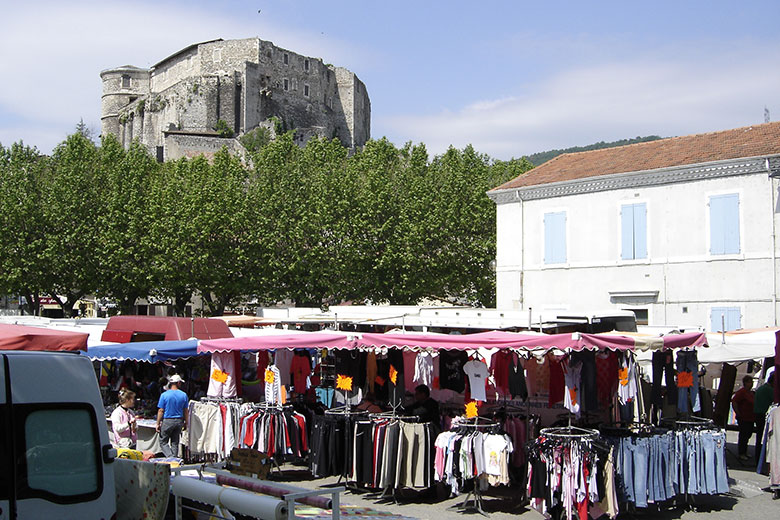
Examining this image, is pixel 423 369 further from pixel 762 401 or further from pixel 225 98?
pixel 225 98

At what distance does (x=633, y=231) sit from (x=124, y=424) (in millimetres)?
15748

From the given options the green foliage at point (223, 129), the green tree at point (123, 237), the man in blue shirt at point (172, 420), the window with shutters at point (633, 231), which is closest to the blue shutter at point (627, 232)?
the window with shutters at point (633, 231)

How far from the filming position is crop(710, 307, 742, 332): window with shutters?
2066cm

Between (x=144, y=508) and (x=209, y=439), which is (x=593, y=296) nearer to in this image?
(x=209, y=439)

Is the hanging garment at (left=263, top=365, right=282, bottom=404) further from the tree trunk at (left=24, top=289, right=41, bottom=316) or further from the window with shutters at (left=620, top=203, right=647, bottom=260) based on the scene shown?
the tree trunk at (left=24, top=289, right=41, bottom=316)

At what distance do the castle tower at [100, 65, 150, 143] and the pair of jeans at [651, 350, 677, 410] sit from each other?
10173 centimetres

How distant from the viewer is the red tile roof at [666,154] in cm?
2128

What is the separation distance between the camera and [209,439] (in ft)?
39.7

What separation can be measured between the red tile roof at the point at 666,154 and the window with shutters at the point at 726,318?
13.3 ft

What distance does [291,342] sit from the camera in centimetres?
1102

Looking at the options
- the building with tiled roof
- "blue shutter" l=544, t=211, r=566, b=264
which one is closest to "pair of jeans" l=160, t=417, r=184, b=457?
the building with tiled roof

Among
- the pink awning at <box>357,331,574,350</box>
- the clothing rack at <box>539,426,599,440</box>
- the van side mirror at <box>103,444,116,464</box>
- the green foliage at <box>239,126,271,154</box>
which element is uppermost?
the green foliage at <box>239,126,271,154</box>

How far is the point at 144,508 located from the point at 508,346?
14.5ft

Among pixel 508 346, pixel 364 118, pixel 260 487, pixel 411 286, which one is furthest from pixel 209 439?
pixel 364 118
